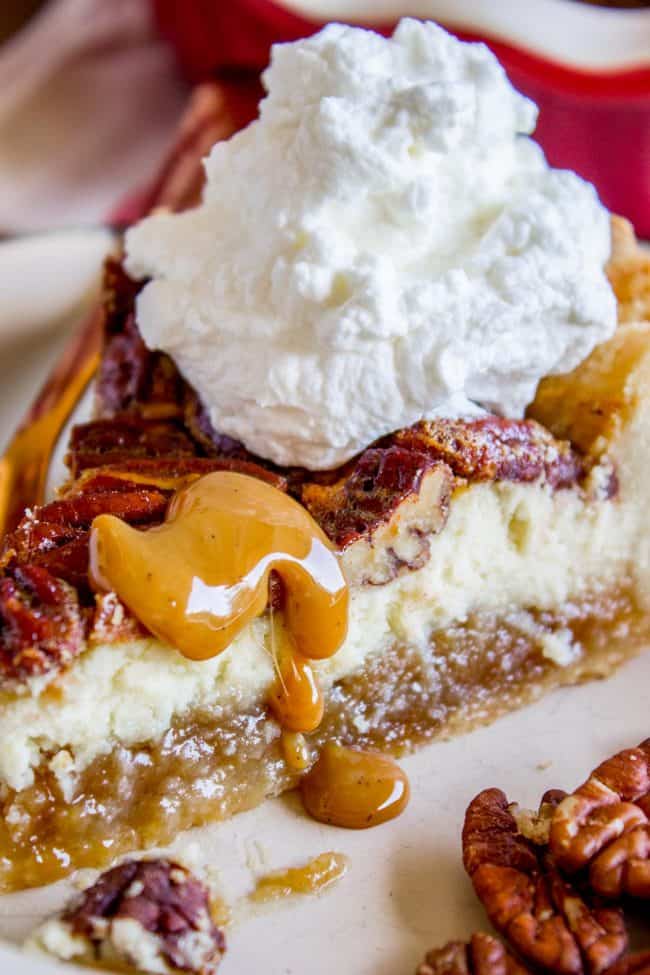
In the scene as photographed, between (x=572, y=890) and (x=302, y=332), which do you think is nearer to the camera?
(x=572, y=890)

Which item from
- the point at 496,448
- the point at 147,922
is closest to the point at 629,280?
the point at 496,448

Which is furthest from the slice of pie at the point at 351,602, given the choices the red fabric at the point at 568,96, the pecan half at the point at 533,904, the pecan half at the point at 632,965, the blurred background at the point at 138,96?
the red fabric at the point at 568,96

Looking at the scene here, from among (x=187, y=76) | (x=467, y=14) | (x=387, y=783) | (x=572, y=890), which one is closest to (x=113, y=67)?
(x=187, y=76)

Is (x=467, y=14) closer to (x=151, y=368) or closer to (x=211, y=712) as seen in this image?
(x=151, y=368)

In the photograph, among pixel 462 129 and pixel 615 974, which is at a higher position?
pixel 462 129

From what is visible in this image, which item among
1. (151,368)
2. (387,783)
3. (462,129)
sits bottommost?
(387,783)

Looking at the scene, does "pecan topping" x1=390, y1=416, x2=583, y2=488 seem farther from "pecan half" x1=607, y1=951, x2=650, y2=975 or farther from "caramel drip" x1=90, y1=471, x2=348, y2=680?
"pecan half" x1=607, y1=951, x2=650, y2=975

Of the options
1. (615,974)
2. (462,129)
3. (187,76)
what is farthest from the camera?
(187,76)
